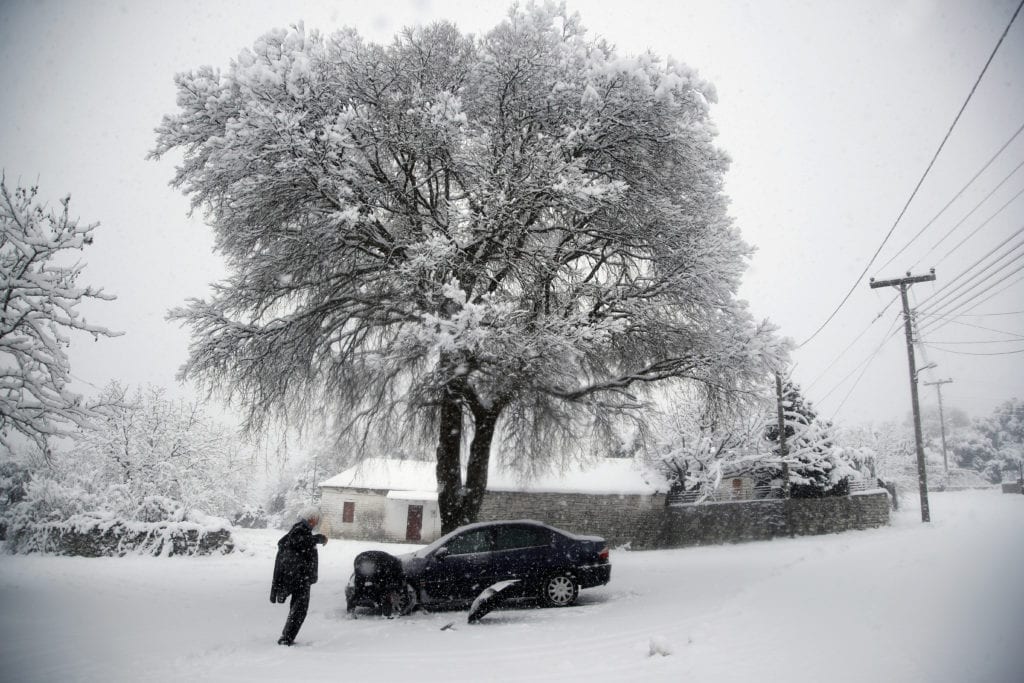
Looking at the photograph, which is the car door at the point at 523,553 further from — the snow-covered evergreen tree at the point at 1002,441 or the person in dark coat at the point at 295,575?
the snow-covered evergreen tree at the point at 1002,441

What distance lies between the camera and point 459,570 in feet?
30.2

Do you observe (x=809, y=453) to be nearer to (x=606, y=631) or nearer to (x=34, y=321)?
(x=606, y=631)

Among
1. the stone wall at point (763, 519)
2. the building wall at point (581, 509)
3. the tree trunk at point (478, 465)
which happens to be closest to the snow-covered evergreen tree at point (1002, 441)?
the stone wall at point (763, 519)

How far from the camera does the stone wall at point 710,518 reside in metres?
20.6

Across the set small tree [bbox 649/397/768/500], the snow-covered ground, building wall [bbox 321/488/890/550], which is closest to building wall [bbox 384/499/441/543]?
building wall [bbox 321/488/890/550]

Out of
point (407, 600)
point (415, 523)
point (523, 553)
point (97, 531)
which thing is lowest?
point (415, 523)

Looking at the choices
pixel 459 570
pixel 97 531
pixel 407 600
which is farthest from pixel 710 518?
pixel 97 531

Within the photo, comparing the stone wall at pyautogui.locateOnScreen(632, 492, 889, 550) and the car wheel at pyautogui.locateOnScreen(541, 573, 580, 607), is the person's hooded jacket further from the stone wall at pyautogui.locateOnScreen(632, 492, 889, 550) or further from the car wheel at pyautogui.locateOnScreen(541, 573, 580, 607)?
the stone wall at pyautogui.locateOnScreen(632, 492, 889, 550)

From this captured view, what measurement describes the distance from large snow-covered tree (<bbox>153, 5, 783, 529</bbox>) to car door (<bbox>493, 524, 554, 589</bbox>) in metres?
2.48

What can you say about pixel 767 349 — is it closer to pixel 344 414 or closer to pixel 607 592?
pixel 607 592

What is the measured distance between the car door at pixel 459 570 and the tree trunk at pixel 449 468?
7.95 ft

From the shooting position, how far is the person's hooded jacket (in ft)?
21.9

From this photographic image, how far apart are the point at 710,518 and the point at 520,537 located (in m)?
14.1

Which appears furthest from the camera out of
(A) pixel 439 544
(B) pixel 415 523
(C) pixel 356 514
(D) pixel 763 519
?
(C) pixel 356 514
